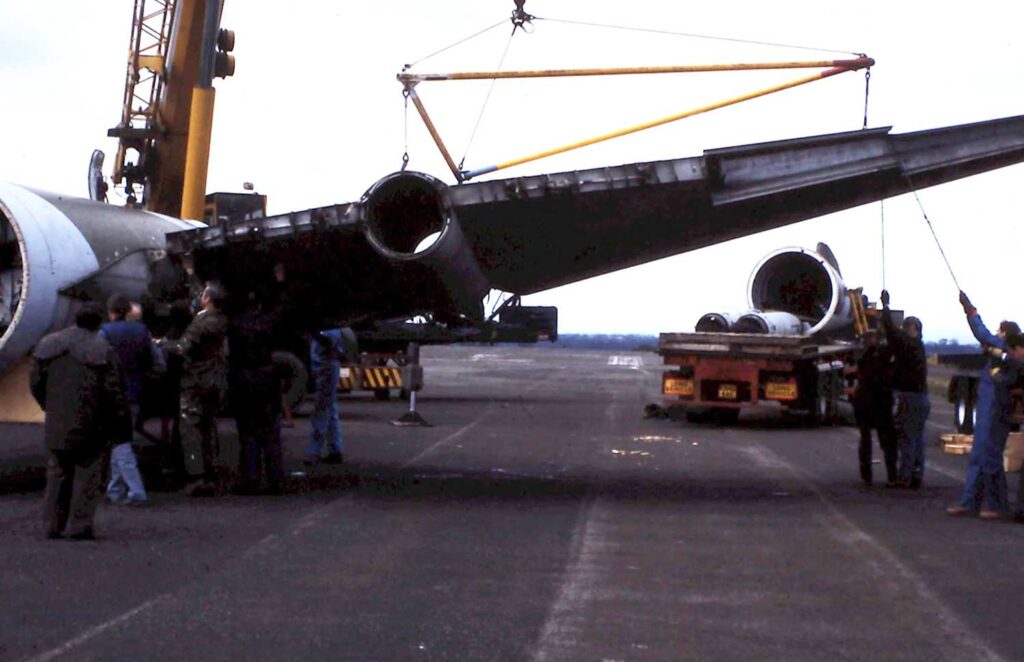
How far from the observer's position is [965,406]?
25094 millimetres

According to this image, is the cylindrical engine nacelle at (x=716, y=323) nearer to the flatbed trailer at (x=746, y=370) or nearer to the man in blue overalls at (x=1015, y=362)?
the flatbed trailer at (x=746, y=370)

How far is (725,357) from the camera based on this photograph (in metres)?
27.2

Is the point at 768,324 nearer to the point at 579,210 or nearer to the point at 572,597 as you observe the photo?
the point at 579,210

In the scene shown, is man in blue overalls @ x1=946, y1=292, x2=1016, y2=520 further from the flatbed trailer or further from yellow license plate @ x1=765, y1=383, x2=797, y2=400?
yellow license plate @ x1=765, y1=383, x2=797, y2=400

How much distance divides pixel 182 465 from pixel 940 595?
865cm

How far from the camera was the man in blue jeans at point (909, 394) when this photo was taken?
55.0 ft

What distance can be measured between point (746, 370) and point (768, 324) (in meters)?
2.76

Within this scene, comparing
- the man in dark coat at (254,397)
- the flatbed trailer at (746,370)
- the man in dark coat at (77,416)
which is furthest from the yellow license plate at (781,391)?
the man in dark coat at (77,416)

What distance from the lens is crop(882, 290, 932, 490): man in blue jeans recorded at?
16750 millimetres

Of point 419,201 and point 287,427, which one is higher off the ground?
point 419,201

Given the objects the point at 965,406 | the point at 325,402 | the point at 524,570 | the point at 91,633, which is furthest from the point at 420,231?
the point at 965,406

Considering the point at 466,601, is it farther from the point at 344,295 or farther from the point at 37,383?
the point at 344,295

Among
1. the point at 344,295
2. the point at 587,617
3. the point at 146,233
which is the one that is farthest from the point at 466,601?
the point at 146,233

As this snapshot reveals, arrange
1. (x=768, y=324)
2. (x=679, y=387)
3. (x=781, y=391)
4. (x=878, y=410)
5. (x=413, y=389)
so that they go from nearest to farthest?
(x=878, y=410) → (x=781, y=391) → (x=413, y=389) → (x=679, y=387) → (x=768, y=324)
